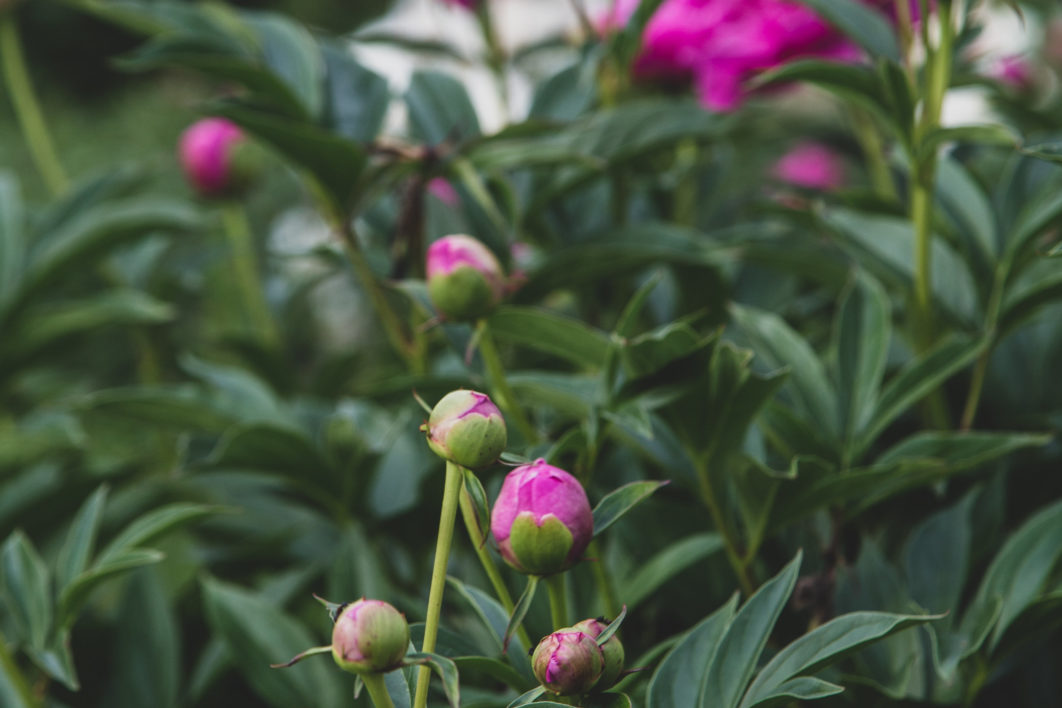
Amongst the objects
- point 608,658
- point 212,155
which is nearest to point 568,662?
point 608,658

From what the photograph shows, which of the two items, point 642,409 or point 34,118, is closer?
point 642,409

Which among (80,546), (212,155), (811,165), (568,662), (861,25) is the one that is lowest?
(811,165)

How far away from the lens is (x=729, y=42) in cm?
76

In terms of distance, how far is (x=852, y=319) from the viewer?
460mm

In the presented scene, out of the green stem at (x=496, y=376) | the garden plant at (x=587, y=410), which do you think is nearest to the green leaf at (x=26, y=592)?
the garden plant at (x=587, y=410)

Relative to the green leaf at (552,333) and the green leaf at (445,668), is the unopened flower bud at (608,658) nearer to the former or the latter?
the green leaf at (445,668)

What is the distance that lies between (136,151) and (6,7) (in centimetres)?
197

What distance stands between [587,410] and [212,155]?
84cm

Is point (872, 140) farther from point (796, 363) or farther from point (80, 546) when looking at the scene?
point (80, 546)

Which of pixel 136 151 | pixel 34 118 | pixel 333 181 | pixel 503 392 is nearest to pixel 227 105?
pixel 333 181

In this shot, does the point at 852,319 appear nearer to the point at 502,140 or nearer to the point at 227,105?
the point at 502,140

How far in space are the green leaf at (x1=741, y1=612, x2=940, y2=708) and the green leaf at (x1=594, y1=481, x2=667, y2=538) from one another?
66mm

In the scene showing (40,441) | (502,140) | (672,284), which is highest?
(502,140)

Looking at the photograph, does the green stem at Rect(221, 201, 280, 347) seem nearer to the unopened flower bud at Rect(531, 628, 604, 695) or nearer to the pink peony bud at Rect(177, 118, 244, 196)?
the pink peony bud at Rect(177, 118, 244, 196)
